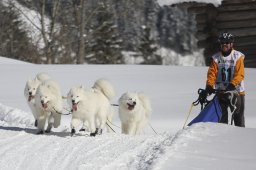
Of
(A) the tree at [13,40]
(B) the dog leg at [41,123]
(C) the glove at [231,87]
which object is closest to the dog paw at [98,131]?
(B) the dog leg at [41,123]

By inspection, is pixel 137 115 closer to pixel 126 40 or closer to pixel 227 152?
pixel 227 152

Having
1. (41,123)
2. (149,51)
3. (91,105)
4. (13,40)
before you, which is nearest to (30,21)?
(13,40)

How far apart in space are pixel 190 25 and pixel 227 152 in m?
79.0

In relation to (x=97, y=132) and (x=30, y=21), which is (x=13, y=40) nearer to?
(x=30, y=21)

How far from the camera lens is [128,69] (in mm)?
15641

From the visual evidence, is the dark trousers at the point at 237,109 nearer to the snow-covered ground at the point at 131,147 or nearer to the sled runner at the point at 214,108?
Result: the sled runner at the point at 214,108

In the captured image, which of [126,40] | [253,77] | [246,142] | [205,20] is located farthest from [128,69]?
[126,40]

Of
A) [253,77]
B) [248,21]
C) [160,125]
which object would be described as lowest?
[160,125]

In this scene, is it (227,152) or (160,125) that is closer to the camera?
(227,152)

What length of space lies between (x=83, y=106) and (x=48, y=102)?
716mm

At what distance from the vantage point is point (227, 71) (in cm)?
705

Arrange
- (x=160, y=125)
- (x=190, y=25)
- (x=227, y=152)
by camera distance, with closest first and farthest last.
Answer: (x=227, y=152)
(x=160, y=125)
(x=190, y=25)

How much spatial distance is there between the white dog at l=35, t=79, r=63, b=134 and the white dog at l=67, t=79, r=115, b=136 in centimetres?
39

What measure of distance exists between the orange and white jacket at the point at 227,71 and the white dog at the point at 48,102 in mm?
2299
